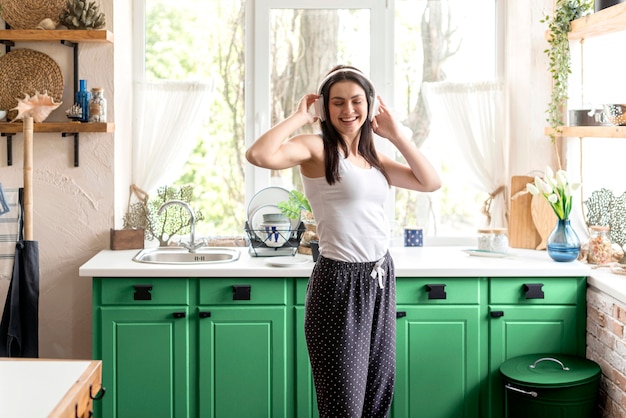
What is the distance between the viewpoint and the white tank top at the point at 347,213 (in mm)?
2785

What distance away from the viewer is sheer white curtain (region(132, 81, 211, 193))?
14.8ft

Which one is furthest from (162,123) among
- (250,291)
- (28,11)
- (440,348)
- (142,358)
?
(440,348)

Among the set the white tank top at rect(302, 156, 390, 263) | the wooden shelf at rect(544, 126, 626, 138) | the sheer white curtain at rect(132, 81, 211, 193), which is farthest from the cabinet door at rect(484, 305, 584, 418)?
the sheer white curtain at rect(132, 81, 211, 193)

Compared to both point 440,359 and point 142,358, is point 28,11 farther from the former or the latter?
point 440,359

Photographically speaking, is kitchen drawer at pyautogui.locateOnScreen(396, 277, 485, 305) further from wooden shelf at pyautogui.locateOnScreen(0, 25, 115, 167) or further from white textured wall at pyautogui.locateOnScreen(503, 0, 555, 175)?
wooden shelf at pyautogui.locateOnScreen(0, 25, 115, 167)

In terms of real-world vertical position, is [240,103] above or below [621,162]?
above

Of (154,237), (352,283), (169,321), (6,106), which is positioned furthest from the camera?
(154,237)

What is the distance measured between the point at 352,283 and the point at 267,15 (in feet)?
7.14

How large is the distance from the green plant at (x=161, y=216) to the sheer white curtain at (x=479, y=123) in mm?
1372

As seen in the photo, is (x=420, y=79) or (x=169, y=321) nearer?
(x=169, y=321)

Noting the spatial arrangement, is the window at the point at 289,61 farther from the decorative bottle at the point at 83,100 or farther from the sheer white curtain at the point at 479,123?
the decorative bottle at the point at 83,100

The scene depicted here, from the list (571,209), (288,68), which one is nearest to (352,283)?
(571,209)

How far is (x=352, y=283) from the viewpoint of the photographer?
2775 mm

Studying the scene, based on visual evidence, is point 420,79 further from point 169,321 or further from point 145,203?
point 169,321
